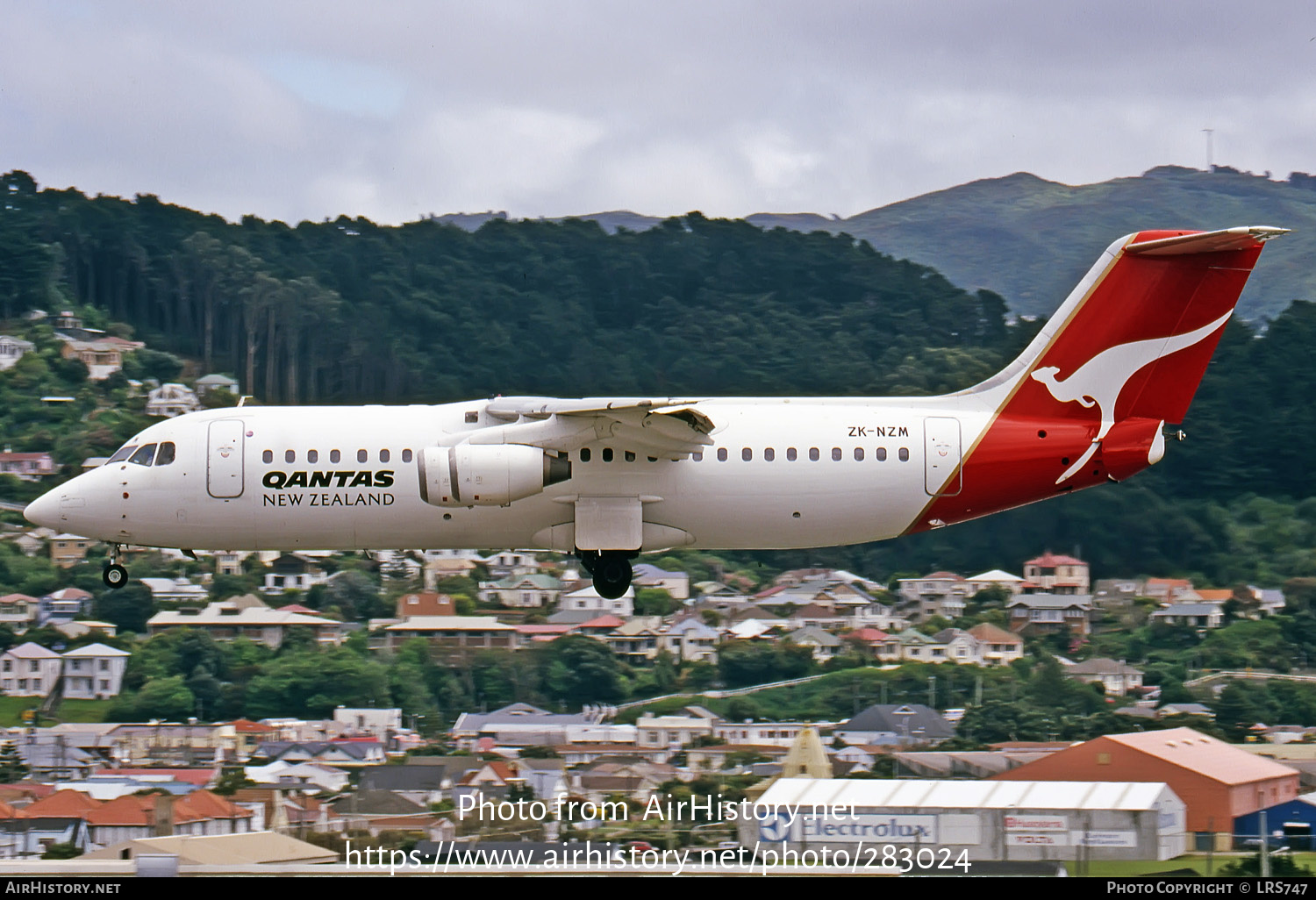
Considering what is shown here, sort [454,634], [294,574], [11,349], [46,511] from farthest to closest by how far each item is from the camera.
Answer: [11,349], [294,574], [454,634], [46,511]

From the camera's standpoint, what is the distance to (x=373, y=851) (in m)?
18.4

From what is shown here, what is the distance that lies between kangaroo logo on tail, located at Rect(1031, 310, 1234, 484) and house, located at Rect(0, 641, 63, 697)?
80.7 ft

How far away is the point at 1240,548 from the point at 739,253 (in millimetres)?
21721

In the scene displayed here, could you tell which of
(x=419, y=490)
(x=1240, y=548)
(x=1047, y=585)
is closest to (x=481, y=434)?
(x=419, y=490)

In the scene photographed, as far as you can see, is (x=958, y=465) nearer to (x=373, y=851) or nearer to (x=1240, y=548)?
(x=373, y=851)

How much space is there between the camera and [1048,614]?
130 feet

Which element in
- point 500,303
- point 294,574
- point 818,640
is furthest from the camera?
point 500,303

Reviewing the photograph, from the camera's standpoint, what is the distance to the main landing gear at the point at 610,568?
71.9 ft

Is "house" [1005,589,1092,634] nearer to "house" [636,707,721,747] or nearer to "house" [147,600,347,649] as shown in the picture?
"house" [636,707,721,747]

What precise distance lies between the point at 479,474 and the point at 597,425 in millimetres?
1678

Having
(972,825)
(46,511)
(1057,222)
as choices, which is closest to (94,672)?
(46,511)

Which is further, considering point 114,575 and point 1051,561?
point 1051,561

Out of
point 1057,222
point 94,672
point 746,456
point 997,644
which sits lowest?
point 94,672

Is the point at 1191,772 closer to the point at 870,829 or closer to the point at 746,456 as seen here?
the point at 870,829
